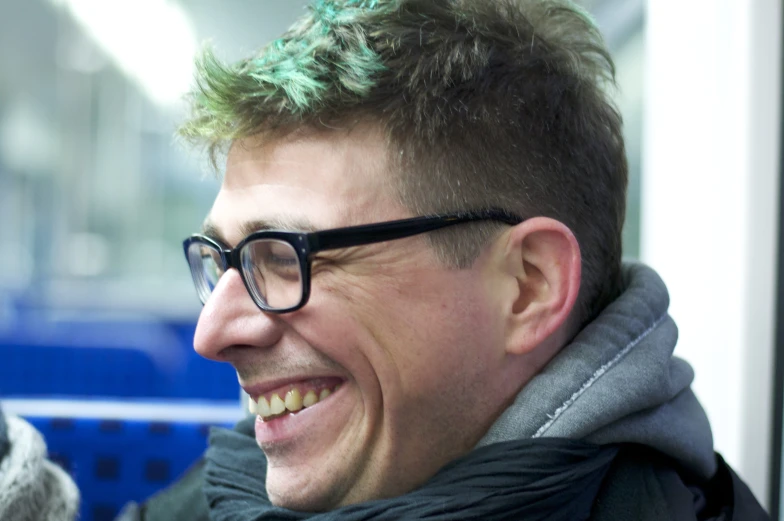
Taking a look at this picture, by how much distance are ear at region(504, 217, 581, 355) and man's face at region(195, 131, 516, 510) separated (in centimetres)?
4

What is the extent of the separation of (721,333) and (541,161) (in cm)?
72

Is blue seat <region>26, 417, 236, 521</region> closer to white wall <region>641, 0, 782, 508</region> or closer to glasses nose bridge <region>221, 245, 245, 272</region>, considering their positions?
glasses nose bridge <region>221, 245, 245, 272</region>

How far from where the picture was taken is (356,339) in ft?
2.99

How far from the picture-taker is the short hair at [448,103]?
0.93m

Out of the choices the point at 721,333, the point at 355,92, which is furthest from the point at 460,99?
the point at 721,333

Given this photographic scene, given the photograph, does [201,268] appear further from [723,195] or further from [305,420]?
[723,195]

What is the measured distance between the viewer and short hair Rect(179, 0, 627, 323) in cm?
93

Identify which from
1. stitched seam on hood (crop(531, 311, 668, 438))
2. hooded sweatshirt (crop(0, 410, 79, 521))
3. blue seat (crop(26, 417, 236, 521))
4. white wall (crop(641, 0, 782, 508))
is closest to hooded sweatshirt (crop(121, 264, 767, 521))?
stitched seam on hood (crop(531, 311, 668, 438))

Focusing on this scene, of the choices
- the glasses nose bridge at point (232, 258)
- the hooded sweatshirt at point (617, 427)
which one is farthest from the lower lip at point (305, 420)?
the glasses nose bridge at point (232, 258)

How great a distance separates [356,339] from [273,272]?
0.52 ft

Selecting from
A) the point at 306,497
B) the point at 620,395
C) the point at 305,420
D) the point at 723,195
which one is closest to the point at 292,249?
the point at 305,420

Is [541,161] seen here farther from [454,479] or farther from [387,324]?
[454,479]

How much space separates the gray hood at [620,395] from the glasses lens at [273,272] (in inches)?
13.9

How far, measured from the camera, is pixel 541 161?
1.00 meters
